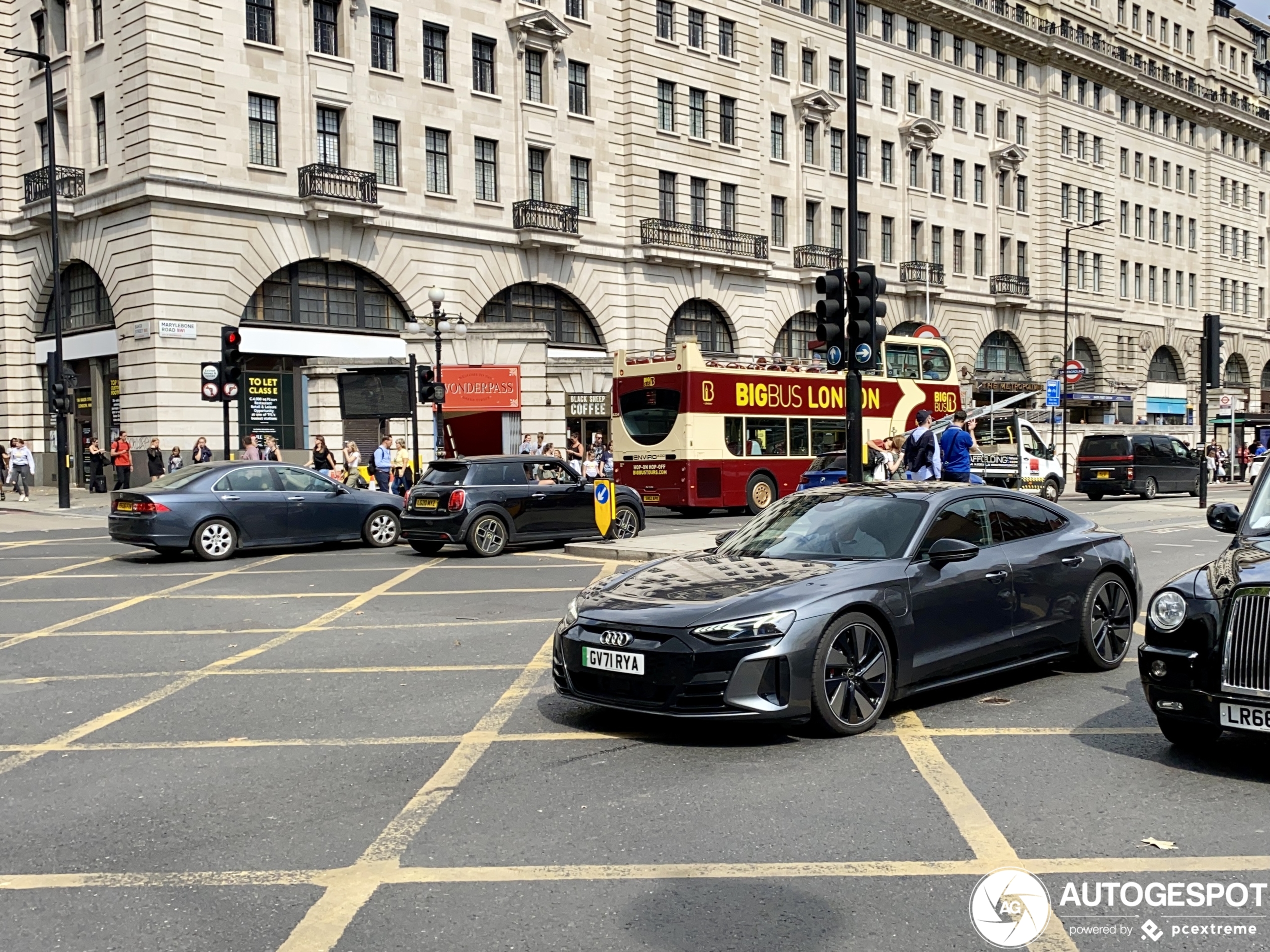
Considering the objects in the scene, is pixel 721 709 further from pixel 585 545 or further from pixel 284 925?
pixel 585 545

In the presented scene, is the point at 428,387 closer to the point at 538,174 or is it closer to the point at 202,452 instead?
the point at 202,452

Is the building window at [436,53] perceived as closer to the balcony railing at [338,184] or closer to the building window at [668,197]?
the balcony railing at [338,184]

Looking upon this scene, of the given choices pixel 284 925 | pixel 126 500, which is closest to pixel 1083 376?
pixel 126 500

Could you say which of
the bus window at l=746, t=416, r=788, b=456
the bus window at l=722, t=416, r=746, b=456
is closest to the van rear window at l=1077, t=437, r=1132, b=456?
the bus window at l=746, t=416, r=788, b=456

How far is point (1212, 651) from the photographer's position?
5.53 meters

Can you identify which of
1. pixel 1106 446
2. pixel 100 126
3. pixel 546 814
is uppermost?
pixel 100 126

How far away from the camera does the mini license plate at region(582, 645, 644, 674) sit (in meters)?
6.38

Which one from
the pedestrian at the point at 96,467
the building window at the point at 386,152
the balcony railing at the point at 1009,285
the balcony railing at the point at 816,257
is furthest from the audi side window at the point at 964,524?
the balcony railing at the point at 1009,285

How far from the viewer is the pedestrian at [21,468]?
3238cm

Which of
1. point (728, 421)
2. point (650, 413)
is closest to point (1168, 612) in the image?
point (728, 421)

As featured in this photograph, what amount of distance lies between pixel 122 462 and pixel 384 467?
10045mm

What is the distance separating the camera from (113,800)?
5.57 meters

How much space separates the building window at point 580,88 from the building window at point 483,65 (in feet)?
10.8

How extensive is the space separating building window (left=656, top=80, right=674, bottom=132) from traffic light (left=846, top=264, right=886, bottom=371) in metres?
30.7
